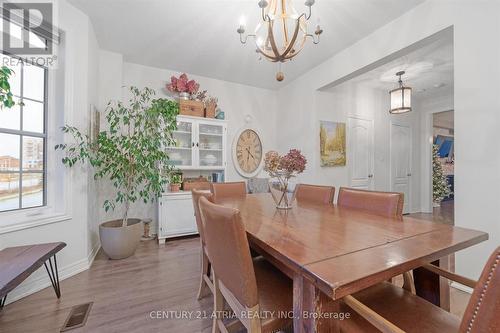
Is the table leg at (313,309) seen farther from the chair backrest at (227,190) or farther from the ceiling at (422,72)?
the ceiling at (422,72)

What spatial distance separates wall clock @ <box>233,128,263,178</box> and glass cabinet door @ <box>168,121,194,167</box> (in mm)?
897

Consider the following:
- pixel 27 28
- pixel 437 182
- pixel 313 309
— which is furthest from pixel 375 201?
pixel 437 182

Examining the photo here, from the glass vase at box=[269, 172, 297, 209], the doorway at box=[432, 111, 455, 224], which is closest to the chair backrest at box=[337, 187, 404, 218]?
the glass vase at box=[269, 172, 297, 209]

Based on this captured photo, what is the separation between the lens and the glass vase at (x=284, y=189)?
1.63 metres

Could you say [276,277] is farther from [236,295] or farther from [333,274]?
[333,274]

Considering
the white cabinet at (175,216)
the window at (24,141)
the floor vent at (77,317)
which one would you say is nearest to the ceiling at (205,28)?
the window at (24,141)

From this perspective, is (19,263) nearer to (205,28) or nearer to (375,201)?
(375,201)

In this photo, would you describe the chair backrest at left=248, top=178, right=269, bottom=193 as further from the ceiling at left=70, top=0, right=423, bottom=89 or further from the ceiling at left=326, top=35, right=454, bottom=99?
the ceiling at left=326, top=35, right=454, bottom=99

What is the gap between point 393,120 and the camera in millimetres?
4773

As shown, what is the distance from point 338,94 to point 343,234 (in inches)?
139

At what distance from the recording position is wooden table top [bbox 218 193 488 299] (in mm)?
668

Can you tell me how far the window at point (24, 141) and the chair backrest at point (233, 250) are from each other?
6.79 feet

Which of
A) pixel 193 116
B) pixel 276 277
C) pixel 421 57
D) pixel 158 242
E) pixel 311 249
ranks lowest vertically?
pixel 158 242

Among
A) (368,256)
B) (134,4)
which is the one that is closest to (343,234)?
(368,256)
